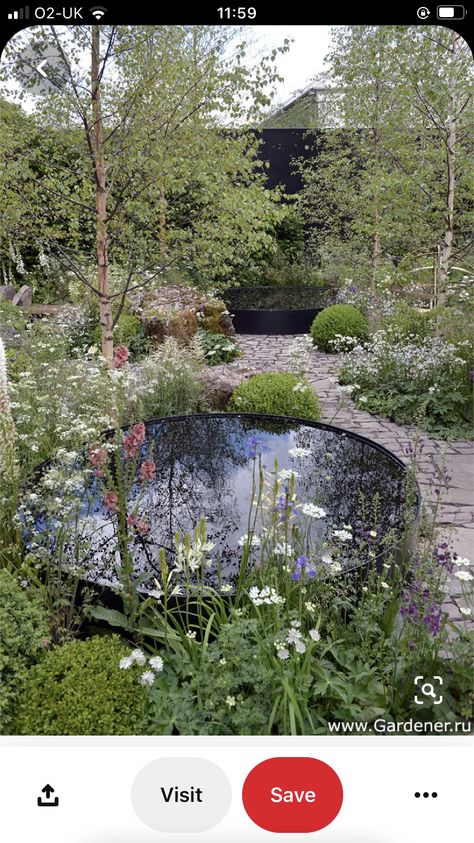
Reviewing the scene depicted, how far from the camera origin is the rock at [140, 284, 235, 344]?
21.0ft

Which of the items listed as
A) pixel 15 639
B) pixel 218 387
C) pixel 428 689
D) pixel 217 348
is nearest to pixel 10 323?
pixel 218 387

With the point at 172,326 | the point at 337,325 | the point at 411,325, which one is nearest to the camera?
the point at 411,325

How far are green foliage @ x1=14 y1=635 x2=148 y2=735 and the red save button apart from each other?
0.38 metres

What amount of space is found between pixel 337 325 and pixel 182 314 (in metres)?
2.20

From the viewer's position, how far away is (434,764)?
123 centimetres

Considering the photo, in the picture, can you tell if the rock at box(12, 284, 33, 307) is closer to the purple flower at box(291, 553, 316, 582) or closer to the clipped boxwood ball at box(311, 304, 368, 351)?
the clipped boxwood ball at box(311, 304, 368, 351)

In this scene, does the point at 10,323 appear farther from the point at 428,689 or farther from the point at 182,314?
the point at 428,689

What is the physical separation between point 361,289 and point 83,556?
23.7 ft

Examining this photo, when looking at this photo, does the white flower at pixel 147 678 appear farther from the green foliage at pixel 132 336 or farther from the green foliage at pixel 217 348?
the green foliage at pixel 217 348

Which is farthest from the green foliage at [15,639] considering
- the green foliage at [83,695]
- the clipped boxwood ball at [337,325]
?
the clipped boxwood ball at [337,325]

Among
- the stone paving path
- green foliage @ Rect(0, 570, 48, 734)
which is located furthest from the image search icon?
green foliage @ Rect(0, 570, 48, 734)
